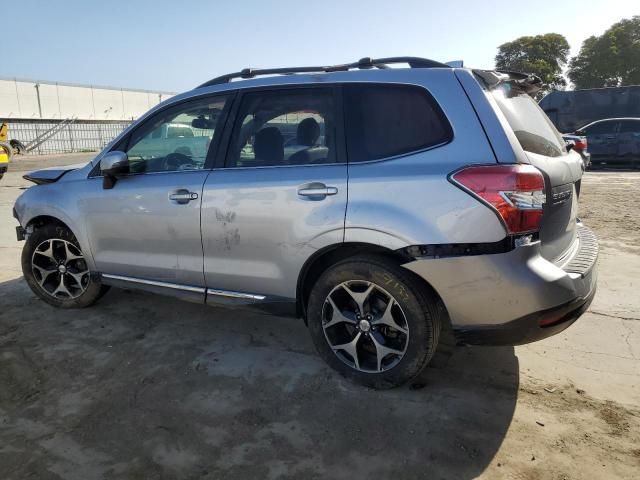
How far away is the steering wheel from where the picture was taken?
3630 mm

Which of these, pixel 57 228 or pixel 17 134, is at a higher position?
pixel 17 134

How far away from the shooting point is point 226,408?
9.57 feet

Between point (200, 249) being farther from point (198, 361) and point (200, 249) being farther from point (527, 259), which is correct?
point (527, 259)

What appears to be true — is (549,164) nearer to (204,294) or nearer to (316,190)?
(316,190)

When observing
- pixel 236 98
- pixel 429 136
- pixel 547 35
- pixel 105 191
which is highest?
pixel 547 35

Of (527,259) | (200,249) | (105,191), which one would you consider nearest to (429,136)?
(527,259)

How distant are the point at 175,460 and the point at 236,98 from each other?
2300 millimetres

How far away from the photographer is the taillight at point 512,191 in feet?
8.28

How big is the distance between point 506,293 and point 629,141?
1454cm

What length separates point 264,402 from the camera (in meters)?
2.98

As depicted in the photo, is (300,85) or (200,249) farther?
(200,249)

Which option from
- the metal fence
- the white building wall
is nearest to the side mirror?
the metal fence

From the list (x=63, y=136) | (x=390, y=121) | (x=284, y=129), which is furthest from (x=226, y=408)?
(x=63, y=136)

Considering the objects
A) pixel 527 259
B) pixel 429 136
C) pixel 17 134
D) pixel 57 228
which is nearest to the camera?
pixel 527 259
